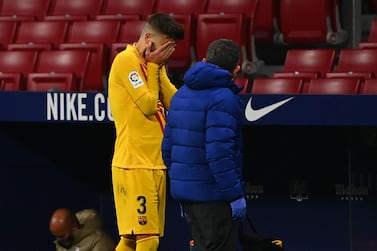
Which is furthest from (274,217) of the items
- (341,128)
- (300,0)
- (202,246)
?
(202,246)

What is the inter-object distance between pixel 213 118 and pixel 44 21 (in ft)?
18.0

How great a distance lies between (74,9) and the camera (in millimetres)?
11594

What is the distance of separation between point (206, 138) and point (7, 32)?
5571mm

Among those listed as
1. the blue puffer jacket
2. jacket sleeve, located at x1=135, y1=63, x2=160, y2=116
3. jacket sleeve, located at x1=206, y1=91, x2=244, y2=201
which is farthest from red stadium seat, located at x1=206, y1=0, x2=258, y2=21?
jacket sleeve, located at x1=206, y1=91, x2=244, y2=201

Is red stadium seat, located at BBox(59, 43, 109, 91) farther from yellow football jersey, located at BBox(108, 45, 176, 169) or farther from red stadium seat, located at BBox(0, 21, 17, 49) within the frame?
yellow football jersey, located at BBox(108, 45, 176, 169)

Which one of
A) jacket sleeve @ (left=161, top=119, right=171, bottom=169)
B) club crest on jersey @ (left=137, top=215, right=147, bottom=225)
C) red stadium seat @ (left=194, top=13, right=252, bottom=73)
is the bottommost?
club crest on jersey @ (left=137, top=215, right=147, bottom=225)

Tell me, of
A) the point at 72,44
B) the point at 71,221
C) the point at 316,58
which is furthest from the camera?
the point at 72,44

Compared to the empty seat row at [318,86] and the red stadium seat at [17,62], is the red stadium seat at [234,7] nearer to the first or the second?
the empty seat row at [318,86]

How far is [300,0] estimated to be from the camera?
10.6m

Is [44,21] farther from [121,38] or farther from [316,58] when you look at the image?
[316,58]

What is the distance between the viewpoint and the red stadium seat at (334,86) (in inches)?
343

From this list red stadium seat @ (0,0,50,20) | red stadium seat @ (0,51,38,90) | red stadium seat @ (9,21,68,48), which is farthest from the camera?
red stadium seat @ (0,0,50,20)

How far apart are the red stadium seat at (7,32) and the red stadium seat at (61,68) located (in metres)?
0.87

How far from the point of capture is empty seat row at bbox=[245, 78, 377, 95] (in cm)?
863
